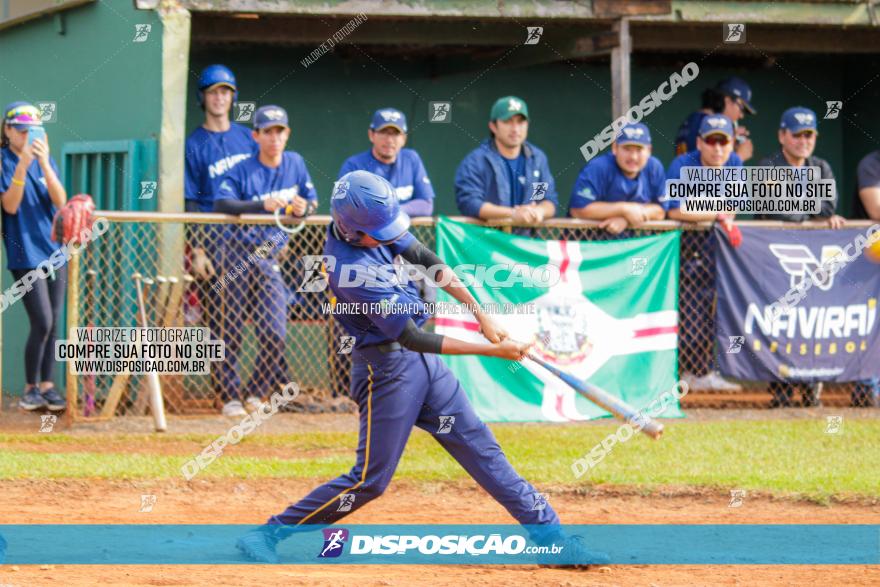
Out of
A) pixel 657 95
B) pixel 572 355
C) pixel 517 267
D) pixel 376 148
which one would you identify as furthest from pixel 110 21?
pixel 657 95

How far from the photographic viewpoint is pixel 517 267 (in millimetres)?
10609

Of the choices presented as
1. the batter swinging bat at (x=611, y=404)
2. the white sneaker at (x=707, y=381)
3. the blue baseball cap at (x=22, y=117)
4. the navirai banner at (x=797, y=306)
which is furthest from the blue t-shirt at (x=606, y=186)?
the batter swinging bat at (x=611, y=404)

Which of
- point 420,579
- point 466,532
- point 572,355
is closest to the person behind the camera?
point 420,579

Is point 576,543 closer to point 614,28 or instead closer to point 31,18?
point 614,28

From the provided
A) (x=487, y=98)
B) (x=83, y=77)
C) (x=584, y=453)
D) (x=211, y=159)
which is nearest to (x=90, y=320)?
(x=211, y=159)

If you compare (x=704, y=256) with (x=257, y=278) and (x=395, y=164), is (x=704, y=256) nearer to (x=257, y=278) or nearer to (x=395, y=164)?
(x=395, y=164)

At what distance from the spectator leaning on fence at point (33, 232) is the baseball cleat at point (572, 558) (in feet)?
18.3

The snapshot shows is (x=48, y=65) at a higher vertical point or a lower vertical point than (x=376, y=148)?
higher

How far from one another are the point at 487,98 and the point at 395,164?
421 centimetres

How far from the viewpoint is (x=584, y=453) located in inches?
366

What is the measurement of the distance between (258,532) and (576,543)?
159cm

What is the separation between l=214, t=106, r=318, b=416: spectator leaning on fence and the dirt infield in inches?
80.7

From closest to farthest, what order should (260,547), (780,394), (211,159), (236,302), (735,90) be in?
(260,547)
(236,302)
(211,159)
(780,394)
(735,90)

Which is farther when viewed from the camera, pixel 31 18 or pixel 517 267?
pixel 31 18
